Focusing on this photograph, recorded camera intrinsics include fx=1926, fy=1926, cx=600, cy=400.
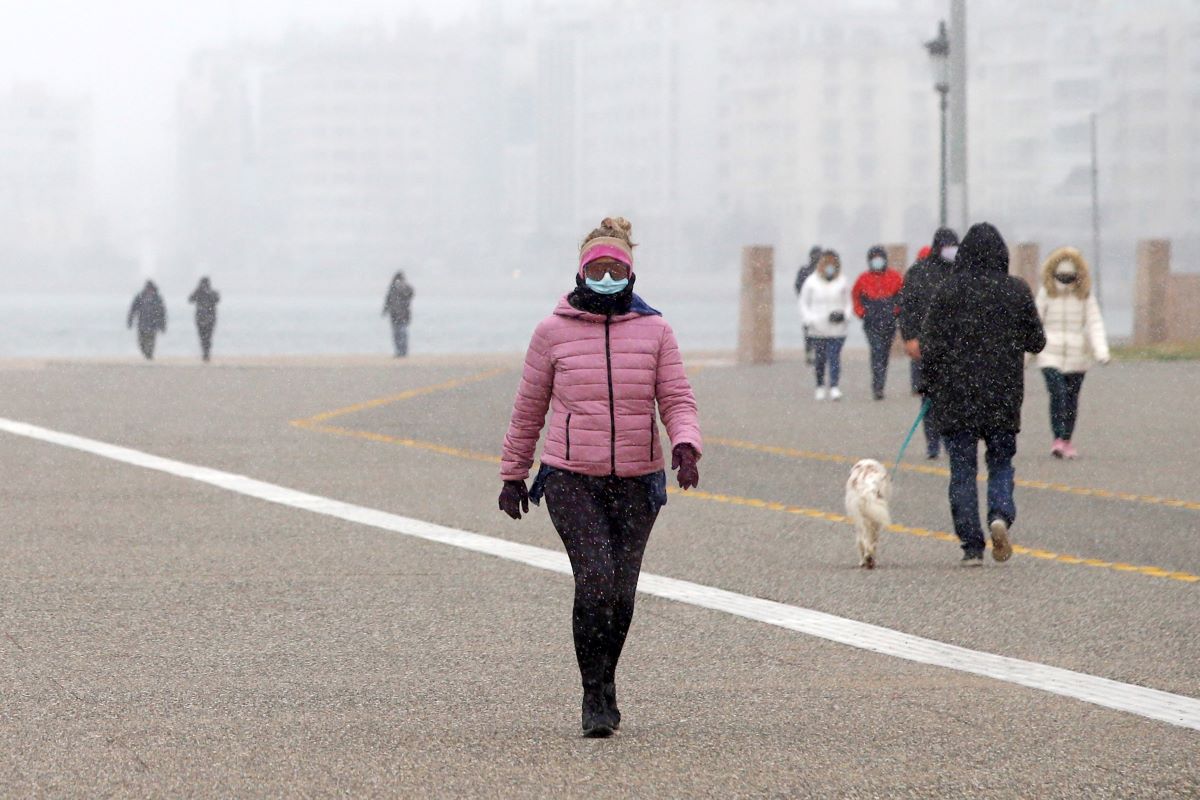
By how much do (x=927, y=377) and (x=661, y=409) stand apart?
384cm

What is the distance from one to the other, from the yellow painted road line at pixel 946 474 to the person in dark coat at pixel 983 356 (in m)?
3.30

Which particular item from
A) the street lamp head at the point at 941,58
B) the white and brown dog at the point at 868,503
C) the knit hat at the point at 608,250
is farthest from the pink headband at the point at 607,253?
the street lamp head at the point at 941,58

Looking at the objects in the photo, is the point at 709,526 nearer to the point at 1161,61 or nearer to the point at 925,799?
the point at 925,799

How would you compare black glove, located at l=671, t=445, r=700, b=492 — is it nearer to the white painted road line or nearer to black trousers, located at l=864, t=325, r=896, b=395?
the white painted road line

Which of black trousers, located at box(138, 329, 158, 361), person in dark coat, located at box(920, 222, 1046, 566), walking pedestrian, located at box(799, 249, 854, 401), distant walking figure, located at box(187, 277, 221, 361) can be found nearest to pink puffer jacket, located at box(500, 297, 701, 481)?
person in dark coat, located at box(920, 222, 1046, 566)

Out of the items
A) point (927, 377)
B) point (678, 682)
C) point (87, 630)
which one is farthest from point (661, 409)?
point (927, 377)

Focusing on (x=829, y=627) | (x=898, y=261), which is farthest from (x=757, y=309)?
(x=829, y=627)

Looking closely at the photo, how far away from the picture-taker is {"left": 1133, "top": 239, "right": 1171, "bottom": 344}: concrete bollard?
35.9m

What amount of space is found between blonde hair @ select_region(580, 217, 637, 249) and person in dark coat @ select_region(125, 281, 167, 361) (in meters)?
32.5

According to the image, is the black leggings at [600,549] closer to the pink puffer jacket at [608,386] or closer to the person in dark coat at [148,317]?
the pink puffer jacket at [608,386]

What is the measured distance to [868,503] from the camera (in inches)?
360

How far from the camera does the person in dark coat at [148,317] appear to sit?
124 ft

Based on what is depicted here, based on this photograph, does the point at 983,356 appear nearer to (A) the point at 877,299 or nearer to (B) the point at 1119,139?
(A) the point at 877,299

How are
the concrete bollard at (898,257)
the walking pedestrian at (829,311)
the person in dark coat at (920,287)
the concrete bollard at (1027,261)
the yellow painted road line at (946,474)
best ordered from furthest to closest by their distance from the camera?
the concrete bollard at (1027,261), the concrete bollard at (898,257), the walking pedestrian at (829,311), the person in dark coat at (920,287), the yellow painted road line at (946,474)
